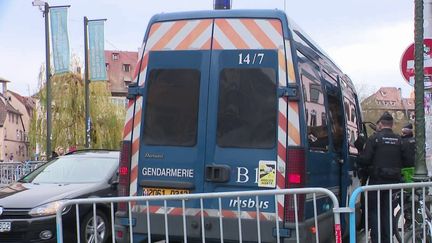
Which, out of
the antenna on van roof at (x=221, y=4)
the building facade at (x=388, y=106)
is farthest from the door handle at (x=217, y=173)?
the building facade at (x=388, y=106)

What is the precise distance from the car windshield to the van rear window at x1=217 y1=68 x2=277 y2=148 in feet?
12.6

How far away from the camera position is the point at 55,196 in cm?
792

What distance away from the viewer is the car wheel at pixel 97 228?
21.8ft

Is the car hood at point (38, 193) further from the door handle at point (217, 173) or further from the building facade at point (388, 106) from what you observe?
the building facade at point (388, 106)

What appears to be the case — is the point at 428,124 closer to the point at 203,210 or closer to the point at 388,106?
the point at 203,210

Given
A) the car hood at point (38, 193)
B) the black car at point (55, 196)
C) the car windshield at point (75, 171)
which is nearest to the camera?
the black car at point (55, 196)

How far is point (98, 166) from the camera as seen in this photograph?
9281 mm

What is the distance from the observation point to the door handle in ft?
18.1

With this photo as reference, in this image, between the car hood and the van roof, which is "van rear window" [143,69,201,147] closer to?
the van roof

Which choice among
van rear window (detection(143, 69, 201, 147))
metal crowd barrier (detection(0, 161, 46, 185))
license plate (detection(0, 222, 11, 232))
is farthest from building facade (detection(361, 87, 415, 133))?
van rear window (detection(143, 69, 201, 147))

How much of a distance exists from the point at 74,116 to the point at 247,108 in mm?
32093

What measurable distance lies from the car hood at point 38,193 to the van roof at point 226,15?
10.8 feet

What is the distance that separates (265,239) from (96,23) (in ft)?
75.4

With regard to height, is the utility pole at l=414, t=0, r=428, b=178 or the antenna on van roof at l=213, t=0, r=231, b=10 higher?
the antenna on van roof at l=213, t=0, r=231, b=10
